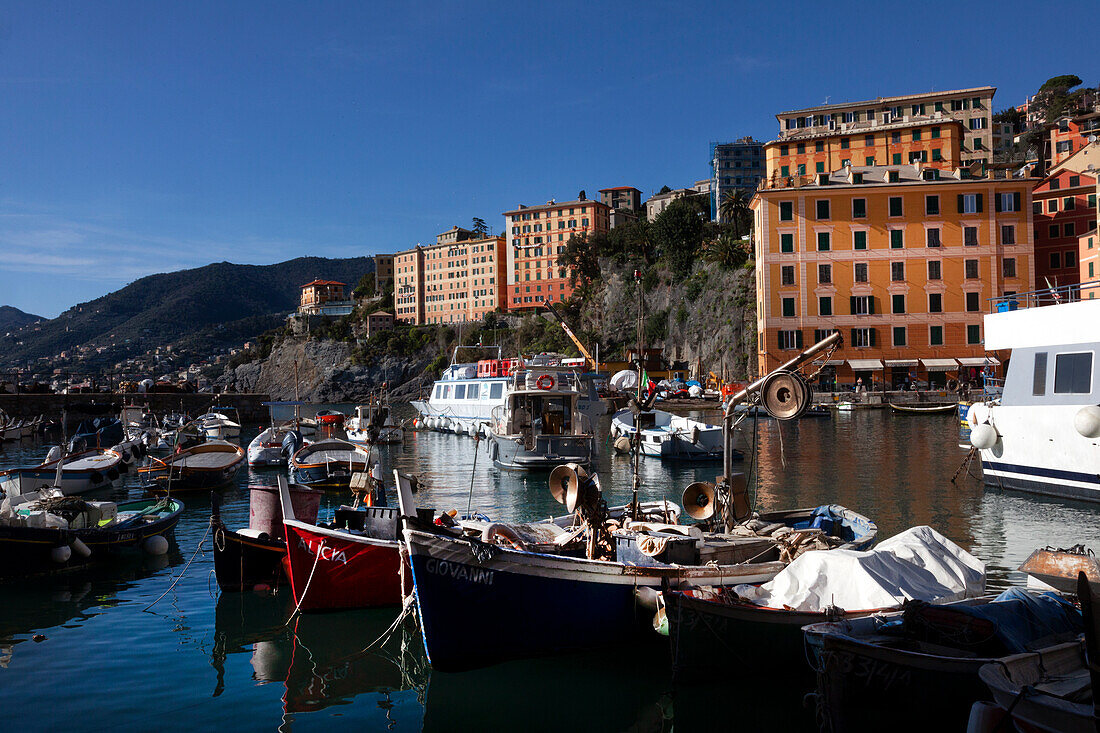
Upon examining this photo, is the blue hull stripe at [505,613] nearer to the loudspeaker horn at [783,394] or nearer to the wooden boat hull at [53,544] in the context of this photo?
the loudspeaker horn at [783,394]

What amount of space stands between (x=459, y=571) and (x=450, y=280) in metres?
130

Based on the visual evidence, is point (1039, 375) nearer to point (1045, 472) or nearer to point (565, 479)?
point (1045, 472)

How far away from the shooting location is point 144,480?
29.2 meters

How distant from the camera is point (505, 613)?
9469mm

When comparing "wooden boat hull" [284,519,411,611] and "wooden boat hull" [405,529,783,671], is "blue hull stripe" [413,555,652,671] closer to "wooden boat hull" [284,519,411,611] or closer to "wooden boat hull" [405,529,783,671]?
"wooden boat hull" [405,529,783,671]

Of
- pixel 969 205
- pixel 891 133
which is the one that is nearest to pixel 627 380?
pixel 969 205

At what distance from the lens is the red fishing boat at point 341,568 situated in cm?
1191

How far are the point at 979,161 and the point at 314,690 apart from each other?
287ft

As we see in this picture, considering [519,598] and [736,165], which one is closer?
[519,598]

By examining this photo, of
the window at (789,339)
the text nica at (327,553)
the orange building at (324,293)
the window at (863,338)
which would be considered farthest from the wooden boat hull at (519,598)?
the orange building at (324,293)

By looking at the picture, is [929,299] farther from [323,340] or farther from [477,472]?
[323,340]

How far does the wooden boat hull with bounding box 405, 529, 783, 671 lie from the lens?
9.27 m

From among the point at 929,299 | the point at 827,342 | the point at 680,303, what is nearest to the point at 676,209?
the point at 680,303

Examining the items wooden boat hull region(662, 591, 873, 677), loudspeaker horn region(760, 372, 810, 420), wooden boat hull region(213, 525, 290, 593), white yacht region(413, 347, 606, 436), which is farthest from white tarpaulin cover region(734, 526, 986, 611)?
white yacht region(413, 347, 606, 436)
